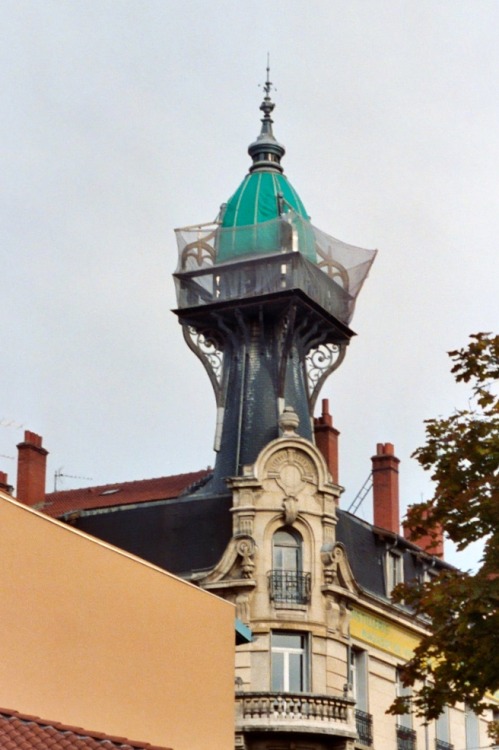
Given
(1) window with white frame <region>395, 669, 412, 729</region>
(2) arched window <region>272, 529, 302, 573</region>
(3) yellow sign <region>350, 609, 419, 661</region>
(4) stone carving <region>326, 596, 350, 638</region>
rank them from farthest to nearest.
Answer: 1. (1) window with white frame <region>395, 669, 412, 729</region>
2. (3) yellow sign <region>350, 609, 419, 661</region>
3. (2) arched window <region>272, 529, 302, 573</region>
4. (4) stone carving <region>326, 596, 350, 638</region>

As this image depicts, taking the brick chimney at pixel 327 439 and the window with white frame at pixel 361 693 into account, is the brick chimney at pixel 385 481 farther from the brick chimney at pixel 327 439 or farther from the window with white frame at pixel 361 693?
the window with white frame at pixel 361 693

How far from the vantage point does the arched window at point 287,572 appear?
46.5 meters

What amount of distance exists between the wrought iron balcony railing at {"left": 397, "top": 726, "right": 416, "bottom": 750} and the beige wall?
1834cm

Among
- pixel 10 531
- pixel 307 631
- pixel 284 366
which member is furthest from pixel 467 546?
pixel 284 366

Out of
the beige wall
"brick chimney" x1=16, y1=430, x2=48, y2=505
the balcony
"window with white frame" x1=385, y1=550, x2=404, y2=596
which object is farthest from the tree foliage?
"brick chimney" x1=16, y1=430, x2=48, y2=505

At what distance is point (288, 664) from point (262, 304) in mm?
10659

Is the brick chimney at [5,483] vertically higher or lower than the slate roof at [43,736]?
higher

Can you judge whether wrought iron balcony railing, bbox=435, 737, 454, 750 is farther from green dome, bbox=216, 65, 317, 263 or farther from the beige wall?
the beige wall

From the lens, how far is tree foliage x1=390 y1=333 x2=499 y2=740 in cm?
2803

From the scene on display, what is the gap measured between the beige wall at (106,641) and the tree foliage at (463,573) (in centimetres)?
418

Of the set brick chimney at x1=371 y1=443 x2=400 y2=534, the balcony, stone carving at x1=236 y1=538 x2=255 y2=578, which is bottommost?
the balcony

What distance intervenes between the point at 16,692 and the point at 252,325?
25324 millimetres

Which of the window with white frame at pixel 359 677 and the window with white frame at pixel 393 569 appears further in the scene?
the window with white frame at pixel 393 569

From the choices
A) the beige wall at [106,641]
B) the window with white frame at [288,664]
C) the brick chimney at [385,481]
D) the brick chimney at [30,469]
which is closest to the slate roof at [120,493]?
the brick chimney at [30,469]
